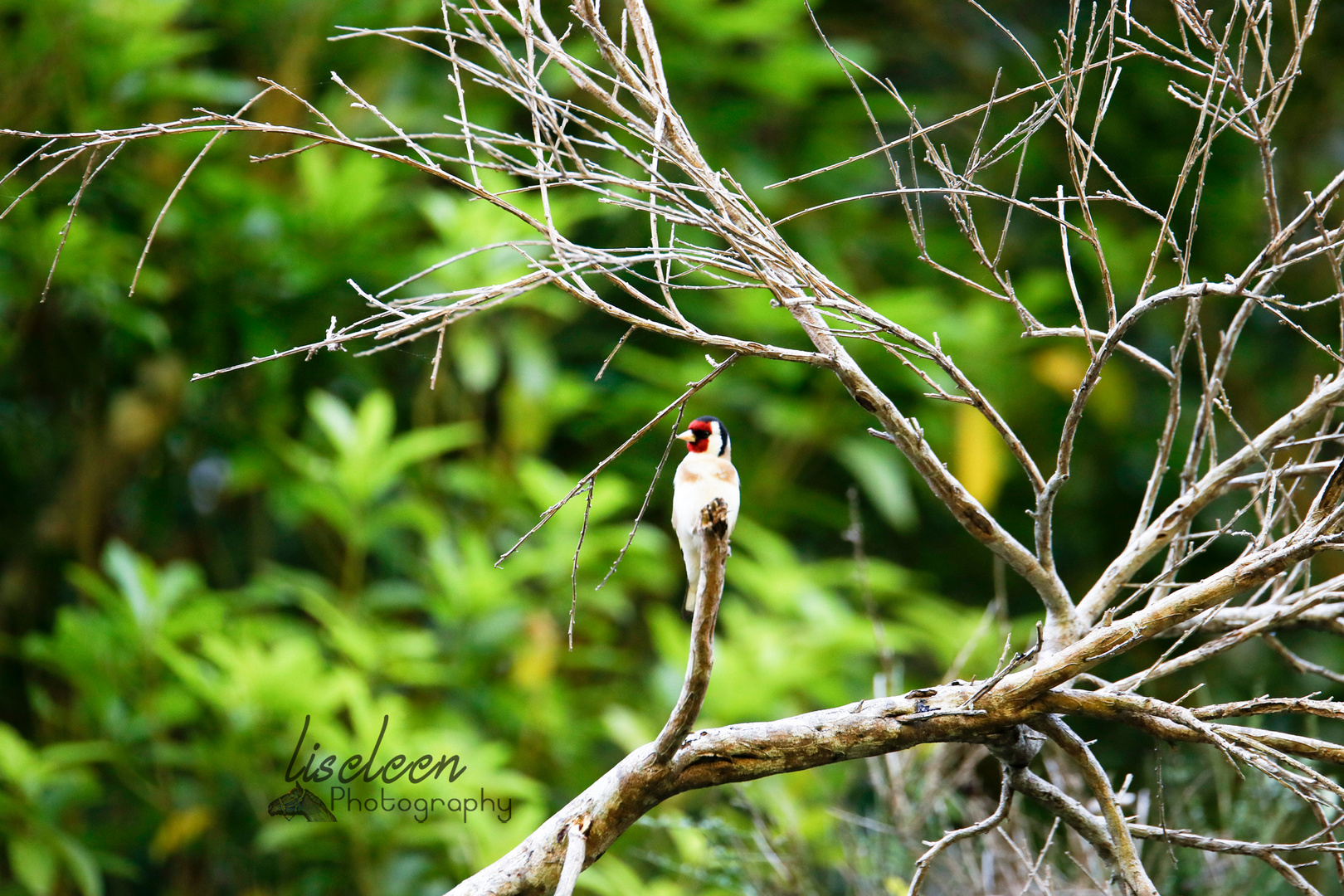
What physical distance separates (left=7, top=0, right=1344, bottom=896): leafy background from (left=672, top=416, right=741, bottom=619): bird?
0.99 meters

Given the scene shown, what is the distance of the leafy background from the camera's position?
308 cm

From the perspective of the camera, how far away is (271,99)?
13.6 ft

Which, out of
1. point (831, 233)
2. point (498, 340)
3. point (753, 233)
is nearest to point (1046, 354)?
point (831, 233)

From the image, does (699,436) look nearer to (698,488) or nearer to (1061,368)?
(698,488)

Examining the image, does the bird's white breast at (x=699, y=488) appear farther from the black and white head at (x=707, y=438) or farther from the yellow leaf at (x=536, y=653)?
the yellow leaf at (x=536, y=653)

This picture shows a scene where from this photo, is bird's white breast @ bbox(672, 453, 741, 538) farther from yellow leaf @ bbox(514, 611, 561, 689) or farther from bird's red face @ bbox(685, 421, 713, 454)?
yellow leaf @ bbox(514, 611, 561, 689)

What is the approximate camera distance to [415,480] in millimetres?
3689

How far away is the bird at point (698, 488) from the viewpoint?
142 cm

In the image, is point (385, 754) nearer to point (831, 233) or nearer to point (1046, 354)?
point (831, 233)

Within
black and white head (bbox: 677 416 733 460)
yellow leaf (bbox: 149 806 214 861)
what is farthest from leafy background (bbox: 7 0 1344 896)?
black and white head (bbox: 677 416 733 460)

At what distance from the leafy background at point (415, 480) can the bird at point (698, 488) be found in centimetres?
99

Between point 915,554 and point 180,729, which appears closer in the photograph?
point 180,729

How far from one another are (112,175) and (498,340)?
130 cm

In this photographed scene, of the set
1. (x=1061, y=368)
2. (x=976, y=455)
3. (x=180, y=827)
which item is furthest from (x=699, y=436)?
(x=1061, y=368)
